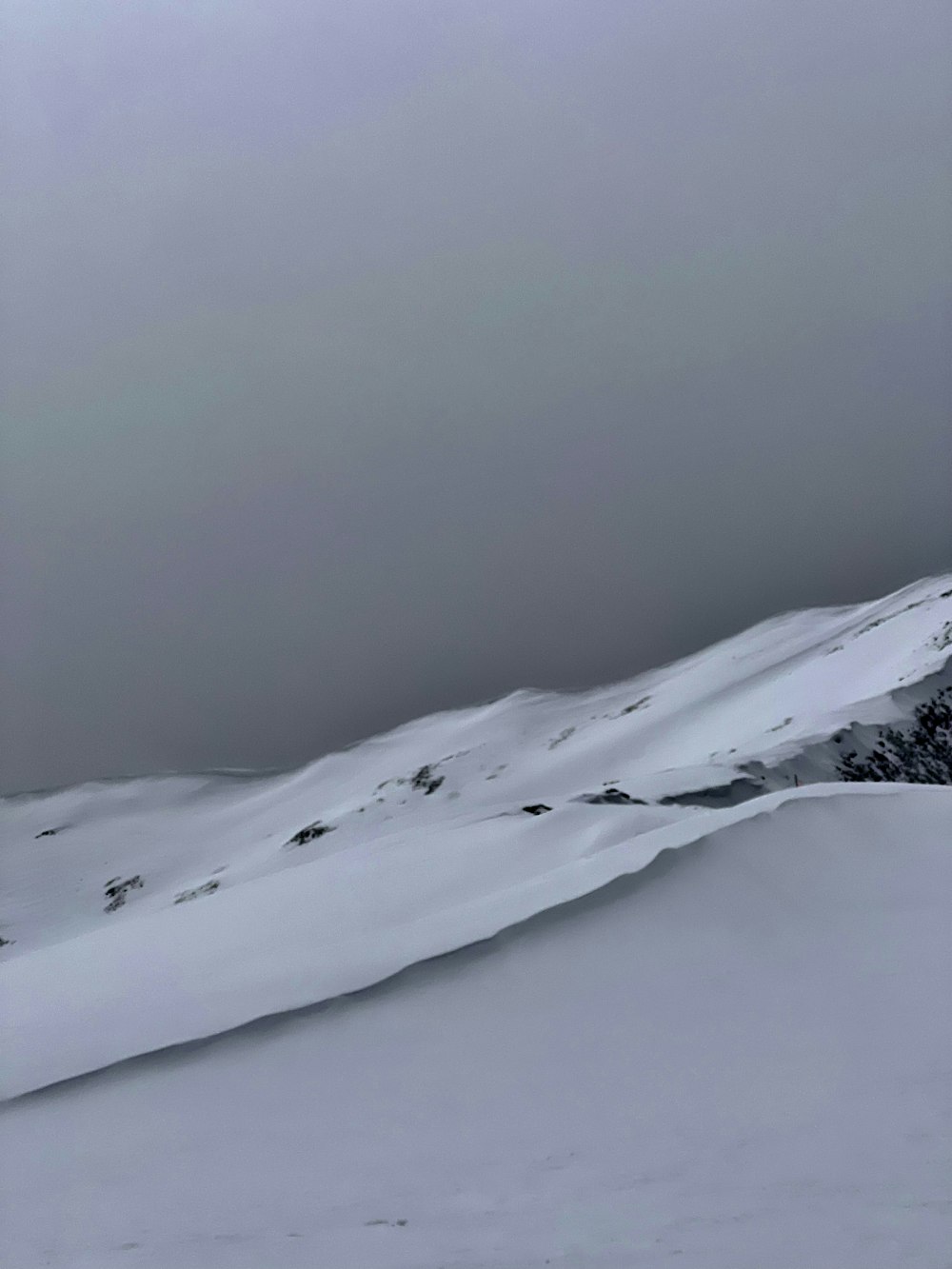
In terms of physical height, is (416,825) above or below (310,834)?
below

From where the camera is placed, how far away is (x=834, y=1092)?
437cm

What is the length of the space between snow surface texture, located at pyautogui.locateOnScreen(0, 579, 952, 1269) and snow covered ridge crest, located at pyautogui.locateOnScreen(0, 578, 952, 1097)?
5cm

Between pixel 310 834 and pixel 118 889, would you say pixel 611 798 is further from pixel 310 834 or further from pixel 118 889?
pixel 118 889

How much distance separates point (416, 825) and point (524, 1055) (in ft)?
32.4

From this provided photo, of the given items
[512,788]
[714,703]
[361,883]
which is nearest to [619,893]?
[361,883]

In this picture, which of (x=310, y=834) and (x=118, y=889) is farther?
(x=118, y=889)

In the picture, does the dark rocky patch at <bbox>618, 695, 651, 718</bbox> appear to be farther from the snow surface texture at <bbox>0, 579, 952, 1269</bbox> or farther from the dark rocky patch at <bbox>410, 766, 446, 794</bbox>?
the snow surface texture at <bbox>0, 579, 952, 1269</bbox>

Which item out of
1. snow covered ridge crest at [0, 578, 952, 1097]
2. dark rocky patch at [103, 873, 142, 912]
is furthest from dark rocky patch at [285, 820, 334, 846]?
dark rocky patch at [103, 873, 142, 912]

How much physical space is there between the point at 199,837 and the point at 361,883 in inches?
948

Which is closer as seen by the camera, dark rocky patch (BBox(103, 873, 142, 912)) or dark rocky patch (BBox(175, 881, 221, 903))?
dark rocky patch (BBox(175, 881, 221, 903))

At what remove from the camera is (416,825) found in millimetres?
14508

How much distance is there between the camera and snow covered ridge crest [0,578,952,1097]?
575cm

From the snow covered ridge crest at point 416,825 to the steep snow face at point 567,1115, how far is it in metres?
0.30

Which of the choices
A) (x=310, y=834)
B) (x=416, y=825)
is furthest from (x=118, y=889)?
(x=416, y=825)
